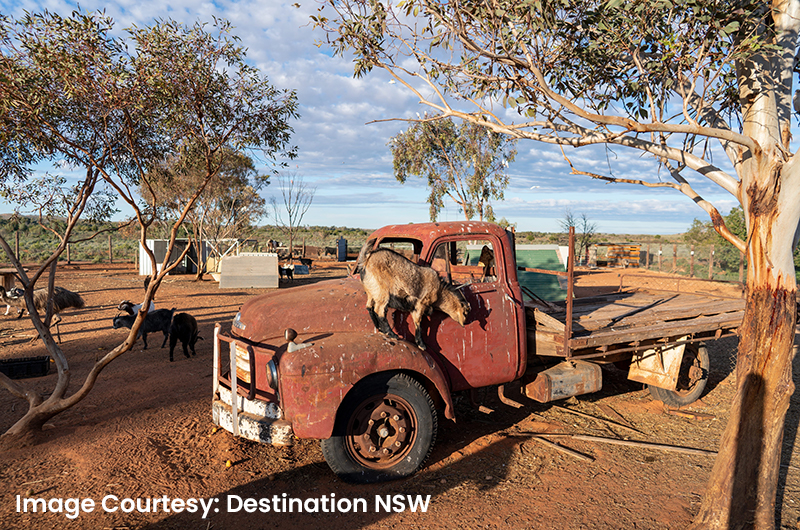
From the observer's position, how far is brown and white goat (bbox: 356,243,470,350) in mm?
4203

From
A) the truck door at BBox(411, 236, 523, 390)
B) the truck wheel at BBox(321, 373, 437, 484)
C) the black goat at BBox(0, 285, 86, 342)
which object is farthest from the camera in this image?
the black goat at BBox(0, 285, 86, 342)

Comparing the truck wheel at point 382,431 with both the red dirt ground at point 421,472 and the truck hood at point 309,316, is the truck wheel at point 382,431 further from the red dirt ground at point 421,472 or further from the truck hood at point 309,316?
the truck hood at point 309,316

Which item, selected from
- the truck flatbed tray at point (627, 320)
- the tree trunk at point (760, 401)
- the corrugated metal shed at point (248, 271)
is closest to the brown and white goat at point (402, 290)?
Answer: the truck flatbed tray at point (627, 320)

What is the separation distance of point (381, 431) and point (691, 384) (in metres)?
5.03

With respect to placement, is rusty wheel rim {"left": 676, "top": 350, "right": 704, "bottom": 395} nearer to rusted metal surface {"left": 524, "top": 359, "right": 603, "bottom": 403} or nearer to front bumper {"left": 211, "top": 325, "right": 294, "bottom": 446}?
rusted metal surface {"left": 524, "top": 359, "right": 603, "bottom": 403}

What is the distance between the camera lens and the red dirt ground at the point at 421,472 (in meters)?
3.78

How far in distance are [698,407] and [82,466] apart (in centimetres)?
752

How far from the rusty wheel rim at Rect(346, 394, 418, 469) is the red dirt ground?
26 centimetres

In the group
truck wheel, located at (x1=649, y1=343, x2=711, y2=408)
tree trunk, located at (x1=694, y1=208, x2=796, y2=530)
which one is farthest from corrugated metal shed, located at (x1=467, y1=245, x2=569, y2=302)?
tree trunk, located at (x1=694, y1=208, x2=796, y2=530)

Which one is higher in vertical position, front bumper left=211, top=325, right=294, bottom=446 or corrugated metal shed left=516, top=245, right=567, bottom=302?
corrugated metal shed left=516, top=245, right=567, bottom=302

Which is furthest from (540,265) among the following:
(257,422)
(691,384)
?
(257,422)

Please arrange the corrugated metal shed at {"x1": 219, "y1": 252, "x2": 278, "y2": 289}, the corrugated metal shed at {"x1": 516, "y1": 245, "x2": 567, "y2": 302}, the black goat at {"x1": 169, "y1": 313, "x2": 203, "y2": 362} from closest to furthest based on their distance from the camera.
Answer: the black goat at {"x1": 169, "y1": 313, "x2": 203, "y2": 362} < the corrugated metal shed at {"x1": 516, "y1": 245, "x2": 567, "y2": 302} < the corrugated metal shed at {"x1": 219, "y1": 252, "x2": 278, "y2": 289}

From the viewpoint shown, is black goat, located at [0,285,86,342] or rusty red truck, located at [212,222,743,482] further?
black goat, located at [0,285,86,342]

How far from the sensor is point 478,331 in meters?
4.68
